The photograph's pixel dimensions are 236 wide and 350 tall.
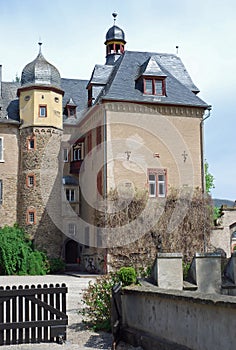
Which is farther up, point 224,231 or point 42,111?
point 42,111

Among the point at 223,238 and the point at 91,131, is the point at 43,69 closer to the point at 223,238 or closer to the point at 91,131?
the point at 91,131

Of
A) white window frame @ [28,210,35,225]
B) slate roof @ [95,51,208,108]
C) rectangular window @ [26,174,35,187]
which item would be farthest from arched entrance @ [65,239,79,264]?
slate roof @ [95,51,208,108]

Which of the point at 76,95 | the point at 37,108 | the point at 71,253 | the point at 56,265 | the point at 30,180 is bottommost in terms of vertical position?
the point at 56,265

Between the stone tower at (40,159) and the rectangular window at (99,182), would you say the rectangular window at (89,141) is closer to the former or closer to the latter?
the stone tower at (40,159)

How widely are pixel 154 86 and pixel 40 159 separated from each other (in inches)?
333

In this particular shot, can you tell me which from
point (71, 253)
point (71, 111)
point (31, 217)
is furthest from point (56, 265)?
point (71, 111)

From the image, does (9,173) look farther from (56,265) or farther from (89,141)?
(56,265)

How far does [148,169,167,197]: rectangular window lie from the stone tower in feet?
22.4

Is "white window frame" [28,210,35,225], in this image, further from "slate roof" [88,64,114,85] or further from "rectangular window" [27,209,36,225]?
"slate roof" [88,64,114,85]

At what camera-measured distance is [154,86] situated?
2906 cm

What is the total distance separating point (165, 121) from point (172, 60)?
7.48m

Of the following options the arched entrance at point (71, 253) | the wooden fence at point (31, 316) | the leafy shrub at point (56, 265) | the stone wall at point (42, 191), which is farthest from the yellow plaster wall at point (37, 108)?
the wooden fence at point (31, 316)

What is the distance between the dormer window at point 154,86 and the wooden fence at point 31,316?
21155mm

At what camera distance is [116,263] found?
2667 centimetres
